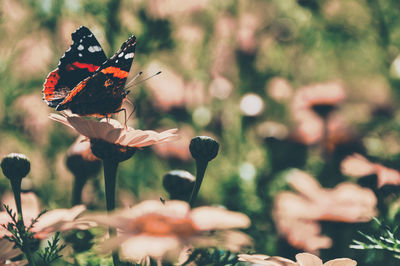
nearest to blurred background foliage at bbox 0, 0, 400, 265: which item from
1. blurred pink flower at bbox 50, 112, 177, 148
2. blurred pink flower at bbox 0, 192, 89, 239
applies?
blurred pink flower at bbox 0, 192, 89, 239

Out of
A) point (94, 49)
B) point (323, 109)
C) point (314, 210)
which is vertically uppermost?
point (323, 109)

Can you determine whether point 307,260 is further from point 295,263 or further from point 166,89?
point 166,89

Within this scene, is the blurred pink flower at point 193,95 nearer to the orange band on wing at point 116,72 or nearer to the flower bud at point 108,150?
the orange band on wing at point 116,72

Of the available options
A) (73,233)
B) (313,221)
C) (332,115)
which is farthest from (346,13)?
(73,233)

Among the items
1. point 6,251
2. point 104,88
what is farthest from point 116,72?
point 6,251

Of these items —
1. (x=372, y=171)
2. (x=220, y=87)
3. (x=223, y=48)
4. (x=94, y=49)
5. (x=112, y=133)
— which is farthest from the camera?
(x=223, y=48)

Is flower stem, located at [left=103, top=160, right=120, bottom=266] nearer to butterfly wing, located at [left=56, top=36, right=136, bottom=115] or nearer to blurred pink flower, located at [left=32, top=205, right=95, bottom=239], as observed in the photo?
blurred pink flower, located at [left=32, top=205, right=95, bottom=239]
